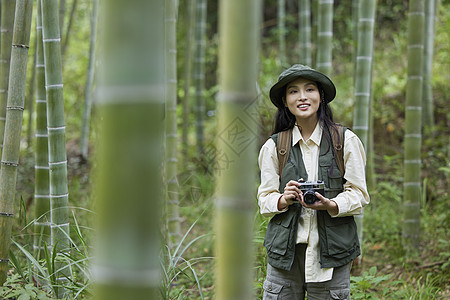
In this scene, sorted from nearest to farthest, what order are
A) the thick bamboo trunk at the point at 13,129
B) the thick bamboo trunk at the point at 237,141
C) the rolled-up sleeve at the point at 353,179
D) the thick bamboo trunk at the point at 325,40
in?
the thick bamboo trunk at the point at 237,141 → the rolled-up sleeve at the point at 353,179 → the thick bamboo trunk at the point at 13,129 → the thick bamboo trunk at the point at 325,40

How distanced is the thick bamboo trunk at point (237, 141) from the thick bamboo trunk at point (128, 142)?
0.19 meters

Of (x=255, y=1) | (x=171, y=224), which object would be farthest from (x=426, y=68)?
(x=255, y=1)

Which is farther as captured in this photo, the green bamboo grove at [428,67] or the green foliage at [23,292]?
the green bamboo grove at [428,67]

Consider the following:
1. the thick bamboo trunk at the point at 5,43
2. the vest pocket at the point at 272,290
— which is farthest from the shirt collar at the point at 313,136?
the thick bamboo trunk at the point at 5,43

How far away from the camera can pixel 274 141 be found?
1.96 m

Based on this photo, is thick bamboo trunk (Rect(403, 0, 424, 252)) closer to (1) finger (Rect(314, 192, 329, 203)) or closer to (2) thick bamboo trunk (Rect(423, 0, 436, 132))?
(2) thick bamboo trunk (Rect(423, 0, 436, 132))

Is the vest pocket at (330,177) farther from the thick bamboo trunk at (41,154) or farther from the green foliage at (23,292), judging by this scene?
the thick bamboo trunk at (41,154)

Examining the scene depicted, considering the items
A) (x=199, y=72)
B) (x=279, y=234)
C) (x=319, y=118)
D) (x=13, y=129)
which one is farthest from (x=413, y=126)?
(x=199, y=72)

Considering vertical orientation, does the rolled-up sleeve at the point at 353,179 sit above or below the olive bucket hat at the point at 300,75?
below

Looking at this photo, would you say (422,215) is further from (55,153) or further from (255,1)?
(255,1)

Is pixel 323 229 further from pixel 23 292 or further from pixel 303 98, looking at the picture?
pixel 23 292

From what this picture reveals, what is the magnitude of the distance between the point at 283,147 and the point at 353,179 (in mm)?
274

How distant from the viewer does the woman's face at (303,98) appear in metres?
1.88

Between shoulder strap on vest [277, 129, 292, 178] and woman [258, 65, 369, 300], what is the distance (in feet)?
0.05
